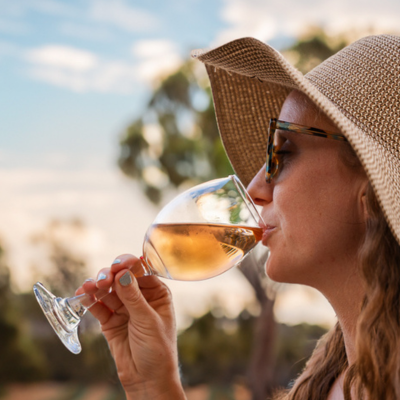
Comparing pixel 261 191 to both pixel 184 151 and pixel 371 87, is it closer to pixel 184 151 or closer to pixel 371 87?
pixel 371 87

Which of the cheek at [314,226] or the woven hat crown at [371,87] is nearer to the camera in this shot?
the woven hat crown at [371,87]

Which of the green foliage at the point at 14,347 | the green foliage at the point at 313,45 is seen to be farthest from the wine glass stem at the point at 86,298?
the green foliage at the point at 313,45

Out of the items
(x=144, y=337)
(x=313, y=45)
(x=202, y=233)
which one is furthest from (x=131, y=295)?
(x=313, y=45)

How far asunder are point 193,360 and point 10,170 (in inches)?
219

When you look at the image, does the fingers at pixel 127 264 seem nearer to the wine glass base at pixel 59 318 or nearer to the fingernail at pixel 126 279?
the fingernail at pixel 126 279

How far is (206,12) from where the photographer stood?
12.7 meters

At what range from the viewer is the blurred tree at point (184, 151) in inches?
430

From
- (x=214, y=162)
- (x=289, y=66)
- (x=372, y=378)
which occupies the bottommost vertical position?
(x=214, y=162)

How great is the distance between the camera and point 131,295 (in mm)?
1546

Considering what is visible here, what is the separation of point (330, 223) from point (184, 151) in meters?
10.2

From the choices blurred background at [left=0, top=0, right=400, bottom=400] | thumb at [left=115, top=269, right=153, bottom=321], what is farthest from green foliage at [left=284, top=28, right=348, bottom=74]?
thumb at [left=115, top=269, right=153, bottom=321]

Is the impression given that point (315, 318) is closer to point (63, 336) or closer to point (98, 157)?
point (98, 157)

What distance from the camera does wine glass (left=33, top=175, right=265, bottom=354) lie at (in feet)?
4.53

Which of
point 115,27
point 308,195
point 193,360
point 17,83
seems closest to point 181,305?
point 193,360
